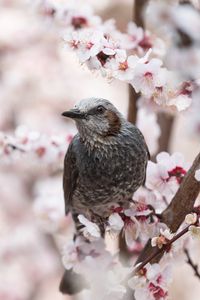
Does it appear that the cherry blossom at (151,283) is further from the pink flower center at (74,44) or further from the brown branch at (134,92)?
the brown branch at (134,92)

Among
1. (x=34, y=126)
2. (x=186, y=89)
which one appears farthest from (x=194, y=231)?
(x=34, y=126)

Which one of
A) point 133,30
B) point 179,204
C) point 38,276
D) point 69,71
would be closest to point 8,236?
point 38,276

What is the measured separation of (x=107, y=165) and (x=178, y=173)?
0.36 meters

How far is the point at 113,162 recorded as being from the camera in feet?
7.78

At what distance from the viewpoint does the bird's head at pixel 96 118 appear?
2.07 m

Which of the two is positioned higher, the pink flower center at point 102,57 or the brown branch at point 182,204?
the pink flower center at point 102,57

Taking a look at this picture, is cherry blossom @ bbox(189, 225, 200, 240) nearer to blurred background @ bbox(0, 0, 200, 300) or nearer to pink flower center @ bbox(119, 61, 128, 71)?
pink flower center @ bbox(119, 61, 128, 71)

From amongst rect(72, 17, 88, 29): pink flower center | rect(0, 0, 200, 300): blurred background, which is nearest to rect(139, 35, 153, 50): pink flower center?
rect(72, 17, 88, 29): pink flower center

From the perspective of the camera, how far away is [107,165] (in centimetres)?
238

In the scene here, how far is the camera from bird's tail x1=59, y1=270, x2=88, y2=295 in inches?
105

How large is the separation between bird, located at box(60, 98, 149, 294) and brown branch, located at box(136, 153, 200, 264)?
1.16 feet

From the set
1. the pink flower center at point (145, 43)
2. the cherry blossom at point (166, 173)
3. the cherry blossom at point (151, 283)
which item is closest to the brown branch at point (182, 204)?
the cherry blossom at point (151, 283)

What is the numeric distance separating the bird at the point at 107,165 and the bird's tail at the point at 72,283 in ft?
1.02

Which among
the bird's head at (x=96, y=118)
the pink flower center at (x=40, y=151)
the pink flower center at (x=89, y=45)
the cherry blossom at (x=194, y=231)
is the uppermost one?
the pink flower center at (x=89, y=45)
